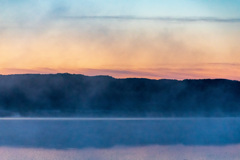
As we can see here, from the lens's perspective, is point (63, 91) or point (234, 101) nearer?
point (234, 101)

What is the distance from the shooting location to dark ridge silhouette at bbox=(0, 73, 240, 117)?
57969 millimetres

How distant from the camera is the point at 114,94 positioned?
62.4 m

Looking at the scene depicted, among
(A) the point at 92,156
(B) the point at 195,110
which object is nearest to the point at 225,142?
(A) the point at 92,156

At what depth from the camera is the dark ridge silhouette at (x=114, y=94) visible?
58.0 metres

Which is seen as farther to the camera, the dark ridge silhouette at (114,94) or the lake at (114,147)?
the dark ridge silhouette at (114,94)

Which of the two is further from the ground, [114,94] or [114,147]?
[114,94]

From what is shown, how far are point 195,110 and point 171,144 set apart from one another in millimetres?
40075

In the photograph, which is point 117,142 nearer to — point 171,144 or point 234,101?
point 171,144

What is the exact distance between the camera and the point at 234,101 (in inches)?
2315

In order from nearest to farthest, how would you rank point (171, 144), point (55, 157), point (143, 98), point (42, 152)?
1. point (55, 157)
2. point (42, 152)
3. point (171, 144)
4. point (143, 98)

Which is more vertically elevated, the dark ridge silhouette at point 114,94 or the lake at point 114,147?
the dark ridge silhouette at point 114,94

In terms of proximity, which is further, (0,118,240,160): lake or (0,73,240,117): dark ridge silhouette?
(0,73,240,117): dark ridge silhouette

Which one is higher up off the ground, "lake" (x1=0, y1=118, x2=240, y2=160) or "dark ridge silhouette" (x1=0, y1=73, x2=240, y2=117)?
"dark ridge silhouette" (x1=0, y1=73, x2=240, y2=117)

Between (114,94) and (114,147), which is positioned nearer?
(114,147)
